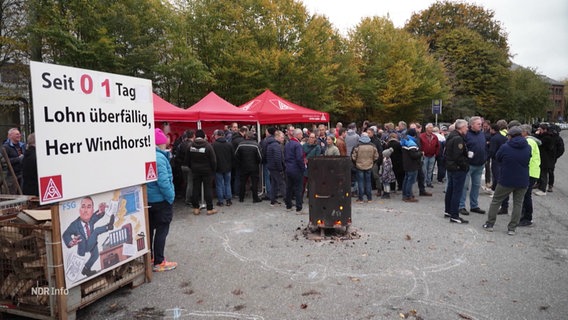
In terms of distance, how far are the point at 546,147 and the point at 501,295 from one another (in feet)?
24.0

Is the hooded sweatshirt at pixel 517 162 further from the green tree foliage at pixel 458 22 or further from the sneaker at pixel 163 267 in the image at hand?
the green tree foliage at pixel 458 22

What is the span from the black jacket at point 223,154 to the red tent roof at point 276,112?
7.49ft

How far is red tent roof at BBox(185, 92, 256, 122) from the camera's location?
411 inches

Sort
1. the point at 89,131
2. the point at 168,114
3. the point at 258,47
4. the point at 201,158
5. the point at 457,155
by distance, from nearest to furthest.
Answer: the point at 89,131 < the point at 457,155 < the point at 201,158 < the point at 168,114 < the point at 258,47

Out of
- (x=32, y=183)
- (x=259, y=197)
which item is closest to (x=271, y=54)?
(x=259, y=197)

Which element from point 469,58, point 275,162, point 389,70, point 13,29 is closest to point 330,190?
point 275,162

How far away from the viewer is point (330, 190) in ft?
21.4

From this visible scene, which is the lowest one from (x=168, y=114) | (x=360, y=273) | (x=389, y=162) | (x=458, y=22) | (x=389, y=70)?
(x=360, y=273)

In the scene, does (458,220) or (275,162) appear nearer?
(458,220)

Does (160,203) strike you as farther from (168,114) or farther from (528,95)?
(528,95)

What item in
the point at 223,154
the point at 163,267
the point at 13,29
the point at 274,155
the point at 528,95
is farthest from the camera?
the point at 528,95

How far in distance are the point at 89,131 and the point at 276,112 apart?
8094 millimetres

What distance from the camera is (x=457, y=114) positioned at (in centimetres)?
3872

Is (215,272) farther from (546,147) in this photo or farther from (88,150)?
(546,147)
